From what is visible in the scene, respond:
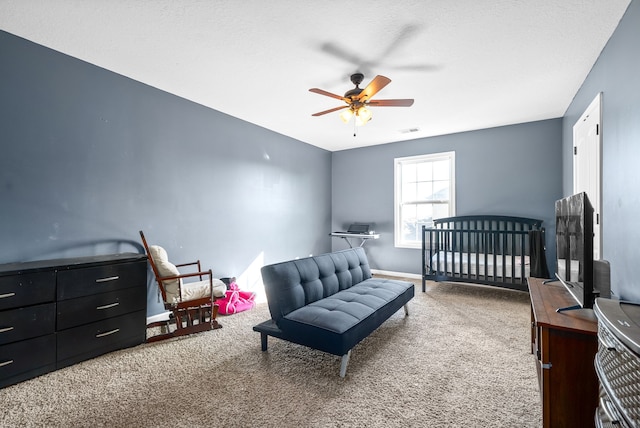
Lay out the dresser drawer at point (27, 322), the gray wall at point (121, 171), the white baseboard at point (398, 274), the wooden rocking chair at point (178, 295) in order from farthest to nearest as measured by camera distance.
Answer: the white baseboard at point (398, 274) → the wooden rocking chair at point (178, 295) → the gray wall at point (121, 171) → the dresser drawer at point (27, 322)

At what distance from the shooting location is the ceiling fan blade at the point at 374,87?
221 cm

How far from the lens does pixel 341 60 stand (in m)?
2.52

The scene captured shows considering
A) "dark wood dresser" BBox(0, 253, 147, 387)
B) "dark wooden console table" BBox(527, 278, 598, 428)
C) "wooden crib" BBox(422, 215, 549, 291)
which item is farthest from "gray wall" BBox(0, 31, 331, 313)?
"dark wooden console table" BBox(527, 278, 598, 428)

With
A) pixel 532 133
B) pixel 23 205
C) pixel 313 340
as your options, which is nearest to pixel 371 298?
pixel 313 340

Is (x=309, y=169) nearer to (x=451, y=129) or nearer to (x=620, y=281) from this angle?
(x=451, y=129)

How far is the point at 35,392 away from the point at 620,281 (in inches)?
153

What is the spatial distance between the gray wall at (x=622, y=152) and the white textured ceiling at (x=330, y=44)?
0.65ft

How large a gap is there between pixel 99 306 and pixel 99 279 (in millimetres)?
214

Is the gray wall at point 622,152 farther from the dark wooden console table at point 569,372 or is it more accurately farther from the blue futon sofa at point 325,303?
the blue futon sofa at point 325,303

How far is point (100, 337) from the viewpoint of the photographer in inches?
91.1

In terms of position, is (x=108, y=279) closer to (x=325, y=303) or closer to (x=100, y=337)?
(x=100, y=337)

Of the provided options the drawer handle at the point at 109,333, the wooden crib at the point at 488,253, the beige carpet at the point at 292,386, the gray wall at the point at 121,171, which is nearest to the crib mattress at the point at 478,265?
the wooden crib at the point at 488,253

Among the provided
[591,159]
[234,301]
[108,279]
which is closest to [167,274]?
[108,279]

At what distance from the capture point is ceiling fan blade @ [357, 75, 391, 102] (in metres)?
2.21
